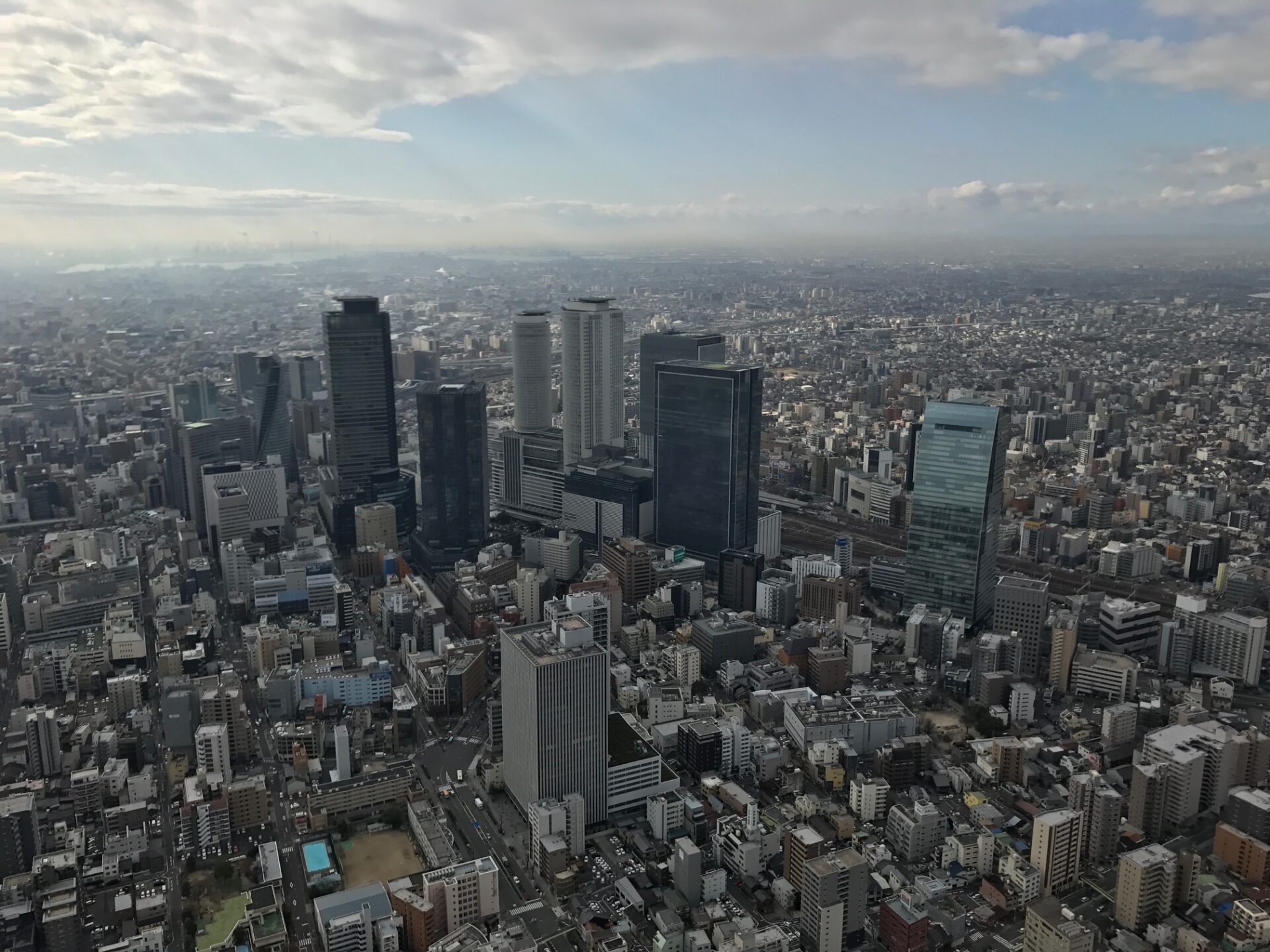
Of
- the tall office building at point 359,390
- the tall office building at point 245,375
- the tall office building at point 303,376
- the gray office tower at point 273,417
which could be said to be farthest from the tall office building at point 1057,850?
the tall office building at point 303,376

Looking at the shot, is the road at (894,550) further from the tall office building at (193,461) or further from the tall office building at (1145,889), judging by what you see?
the tall office building at (193,461)

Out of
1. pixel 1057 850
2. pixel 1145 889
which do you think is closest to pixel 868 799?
pixel 1057 850

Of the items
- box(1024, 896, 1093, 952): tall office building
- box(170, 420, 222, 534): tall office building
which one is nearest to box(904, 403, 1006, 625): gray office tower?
box(1024, 896, 1093, 952): tall office building

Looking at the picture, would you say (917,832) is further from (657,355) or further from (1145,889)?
(657,355)

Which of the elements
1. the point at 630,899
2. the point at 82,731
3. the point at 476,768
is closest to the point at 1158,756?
the point at 630,899

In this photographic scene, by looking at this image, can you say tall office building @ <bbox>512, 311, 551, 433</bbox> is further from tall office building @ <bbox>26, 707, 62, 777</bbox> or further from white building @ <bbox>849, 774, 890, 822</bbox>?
white building @ <bbox>849, 774, 890, 822</bbox>

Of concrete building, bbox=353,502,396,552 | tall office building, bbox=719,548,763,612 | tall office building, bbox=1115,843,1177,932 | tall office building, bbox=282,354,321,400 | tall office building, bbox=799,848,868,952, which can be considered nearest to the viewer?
tall office building, bbox=799,848,868,952
